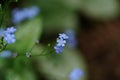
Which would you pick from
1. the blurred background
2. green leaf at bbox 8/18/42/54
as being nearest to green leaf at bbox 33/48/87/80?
the blurred background

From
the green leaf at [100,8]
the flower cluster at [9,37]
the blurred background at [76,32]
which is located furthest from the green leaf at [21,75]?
the green leaf at [100,8]

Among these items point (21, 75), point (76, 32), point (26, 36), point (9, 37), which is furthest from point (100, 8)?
point (9, 37)

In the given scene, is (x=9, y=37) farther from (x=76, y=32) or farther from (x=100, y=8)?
(x=100, y=8)

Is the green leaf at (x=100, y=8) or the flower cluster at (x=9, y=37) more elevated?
the flower cluster at (x=9, y=37)

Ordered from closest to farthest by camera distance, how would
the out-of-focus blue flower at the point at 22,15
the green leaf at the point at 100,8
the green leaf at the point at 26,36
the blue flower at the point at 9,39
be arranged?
1. the blue flower at the point at 9,39
2. the green leaf at the point at 26,36
3. the out-of-focus blue flower at the point at 22,15
4. the green leaf at the point at 100,8

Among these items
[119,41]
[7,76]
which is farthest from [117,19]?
[7,76]

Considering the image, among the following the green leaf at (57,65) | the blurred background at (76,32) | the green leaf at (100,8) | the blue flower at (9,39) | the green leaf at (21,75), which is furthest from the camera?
the green leaf at (100,8)

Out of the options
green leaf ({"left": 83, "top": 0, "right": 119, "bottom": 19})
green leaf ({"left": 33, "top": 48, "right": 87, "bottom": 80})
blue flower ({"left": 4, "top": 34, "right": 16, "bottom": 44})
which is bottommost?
green leaf ({"left": 33, "top": 48, "right": 87, "bottom": 80})

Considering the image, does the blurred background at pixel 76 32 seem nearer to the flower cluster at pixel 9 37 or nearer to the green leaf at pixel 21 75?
the green leaf at pixel 21 75

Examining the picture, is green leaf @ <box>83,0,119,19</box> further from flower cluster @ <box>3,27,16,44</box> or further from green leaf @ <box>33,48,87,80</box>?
flower cluster @ <box>3,27,16,44</box>
